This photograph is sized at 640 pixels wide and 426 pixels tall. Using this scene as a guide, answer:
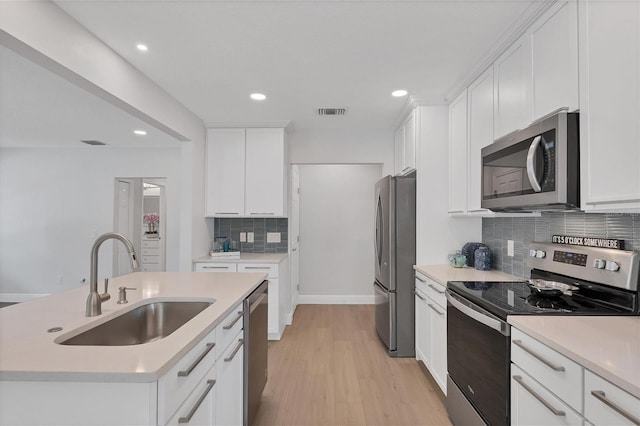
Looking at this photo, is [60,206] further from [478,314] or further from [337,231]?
[478,314]

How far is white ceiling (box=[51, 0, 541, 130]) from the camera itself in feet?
6.08

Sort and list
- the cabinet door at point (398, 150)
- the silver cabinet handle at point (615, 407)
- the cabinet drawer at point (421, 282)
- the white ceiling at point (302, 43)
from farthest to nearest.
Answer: the cabinet door at point (398, 150)
the cabinet drawer at point (421, 282)
the white ceiling at point (302, 43)
the silver cabinet handle at point (615, 407)

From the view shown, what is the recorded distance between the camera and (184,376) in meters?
1.09

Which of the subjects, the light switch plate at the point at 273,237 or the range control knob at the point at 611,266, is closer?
the range control knob at the point at 611,266

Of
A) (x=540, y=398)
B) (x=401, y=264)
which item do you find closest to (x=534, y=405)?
(x=540, y=398)

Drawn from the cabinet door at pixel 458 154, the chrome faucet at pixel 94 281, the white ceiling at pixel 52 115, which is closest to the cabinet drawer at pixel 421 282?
the cabinet door at pixel 458 154

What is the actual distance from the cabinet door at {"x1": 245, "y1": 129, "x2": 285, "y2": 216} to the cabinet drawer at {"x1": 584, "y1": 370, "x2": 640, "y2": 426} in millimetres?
3294

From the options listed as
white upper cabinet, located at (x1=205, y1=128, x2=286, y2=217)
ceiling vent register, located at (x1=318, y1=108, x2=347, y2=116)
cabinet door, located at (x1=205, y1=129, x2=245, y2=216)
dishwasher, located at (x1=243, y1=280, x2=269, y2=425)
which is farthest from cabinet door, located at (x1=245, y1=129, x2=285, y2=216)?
dishwasher, located at (x1=243, y1=280, x2=269, y2=425)

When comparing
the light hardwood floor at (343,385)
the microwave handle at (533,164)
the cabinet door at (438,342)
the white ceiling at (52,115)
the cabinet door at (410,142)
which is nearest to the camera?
the microwave handle at (533,164)

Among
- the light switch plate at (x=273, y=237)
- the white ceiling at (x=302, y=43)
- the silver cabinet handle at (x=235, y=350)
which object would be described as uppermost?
the white ceiling at (x=302, y=43)

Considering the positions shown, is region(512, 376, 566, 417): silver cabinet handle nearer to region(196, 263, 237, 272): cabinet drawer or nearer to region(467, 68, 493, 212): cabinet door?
region(467, 68, 493, 212): cabinet door

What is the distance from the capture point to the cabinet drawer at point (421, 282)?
2.88 metres

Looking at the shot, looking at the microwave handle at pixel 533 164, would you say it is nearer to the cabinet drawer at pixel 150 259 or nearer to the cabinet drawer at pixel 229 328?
the cabinet drawer at pixel 229 328

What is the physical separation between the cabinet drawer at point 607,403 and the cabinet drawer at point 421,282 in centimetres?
176
